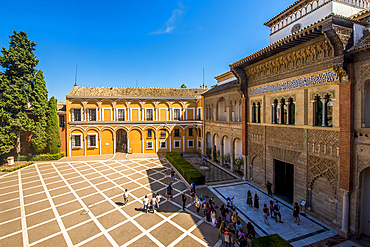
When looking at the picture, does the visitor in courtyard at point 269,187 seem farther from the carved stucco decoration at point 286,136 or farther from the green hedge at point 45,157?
the green hedge at point 45,157

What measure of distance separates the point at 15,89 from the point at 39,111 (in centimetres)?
372

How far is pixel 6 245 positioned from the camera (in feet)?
31.7

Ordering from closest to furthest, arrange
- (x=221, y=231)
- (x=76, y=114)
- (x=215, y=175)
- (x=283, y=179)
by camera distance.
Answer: (x=221, y=231)
(x=283, y=179)
(x=215, y=175)
(x=76, y=114)

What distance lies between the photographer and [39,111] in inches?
1053

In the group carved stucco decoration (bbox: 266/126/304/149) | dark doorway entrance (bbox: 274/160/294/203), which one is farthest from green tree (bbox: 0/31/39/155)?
dark doorway entrance (bbox: 274/160/294/203)

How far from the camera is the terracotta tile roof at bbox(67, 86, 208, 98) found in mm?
30859

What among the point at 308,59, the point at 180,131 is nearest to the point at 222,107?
the point at 180,131

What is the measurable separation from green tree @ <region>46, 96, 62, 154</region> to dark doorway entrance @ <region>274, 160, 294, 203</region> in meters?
28.8

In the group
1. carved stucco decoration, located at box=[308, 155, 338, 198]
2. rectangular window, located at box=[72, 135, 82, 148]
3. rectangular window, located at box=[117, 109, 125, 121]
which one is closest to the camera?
carved stucco decoration, located at box=[308, 155, 338, 198]

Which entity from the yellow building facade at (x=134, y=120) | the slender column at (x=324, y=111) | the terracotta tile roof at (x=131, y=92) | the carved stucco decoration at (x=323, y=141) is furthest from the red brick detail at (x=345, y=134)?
the terracotta tile roof at (x=131, y=92)

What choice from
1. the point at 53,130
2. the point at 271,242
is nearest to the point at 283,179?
the point at 271,242

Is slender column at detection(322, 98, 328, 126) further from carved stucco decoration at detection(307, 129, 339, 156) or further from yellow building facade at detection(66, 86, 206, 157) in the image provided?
yellow building facade at detection(66, 86, 206, 157)

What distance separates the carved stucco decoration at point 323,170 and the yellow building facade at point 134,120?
19.3 meters

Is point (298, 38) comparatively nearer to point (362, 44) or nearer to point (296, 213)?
point (362, 44)
